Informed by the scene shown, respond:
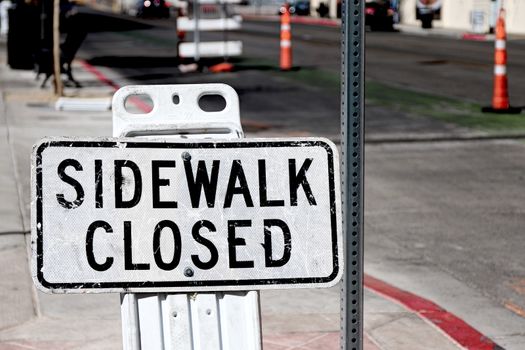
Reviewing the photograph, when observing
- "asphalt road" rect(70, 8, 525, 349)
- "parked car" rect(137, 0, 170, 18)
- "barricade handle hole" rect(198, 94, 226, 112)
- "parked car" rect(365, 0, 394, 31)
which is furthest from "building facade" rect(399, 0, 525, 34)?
"barricade handle hole" rect(198, 94, 226, 112)

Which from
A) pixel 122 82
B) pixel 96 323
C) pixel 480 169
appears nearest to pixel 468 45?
pixel 122 82

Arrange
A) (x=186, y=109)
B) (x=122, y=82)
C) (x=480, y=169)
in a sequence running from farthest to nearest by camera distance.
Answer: (x=122, y=82), (x=480, y=169), (x=186, y=109)

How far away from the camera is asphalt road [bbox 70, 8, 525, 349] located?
7.82 m

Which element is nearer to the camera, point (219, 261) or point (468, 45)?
point (219, 261)

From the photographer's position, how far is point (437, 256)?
860 cm

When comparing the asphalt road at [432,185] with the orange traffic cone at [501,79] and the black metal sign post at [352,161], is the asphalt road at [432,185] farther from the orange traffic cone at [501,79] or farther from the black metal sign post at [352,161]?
the black metal sign post at [352,161]

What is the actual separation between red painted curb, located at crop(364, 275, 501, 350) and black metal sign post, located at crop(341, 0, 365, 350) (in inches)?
109

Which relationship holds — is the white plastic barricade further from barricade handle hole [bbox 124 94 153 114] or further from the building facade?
the building facade

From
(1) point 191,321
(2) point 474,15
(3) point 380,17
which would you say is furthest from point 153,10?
(1) point 191,321

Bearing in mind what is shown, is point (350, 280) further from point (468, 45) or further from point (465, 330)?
point (468, 45)

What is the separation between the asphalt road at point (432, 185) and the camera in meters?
7.82

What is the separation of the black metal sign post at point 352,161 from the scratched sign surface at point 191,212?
9 centimetres

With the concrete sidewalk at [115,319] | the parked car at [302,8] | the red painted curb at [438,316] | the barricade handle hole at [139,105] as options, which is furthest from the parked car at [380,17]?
the red painted curb at [438,316]

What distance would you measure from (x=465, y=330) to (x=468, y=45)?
31.2 metres
